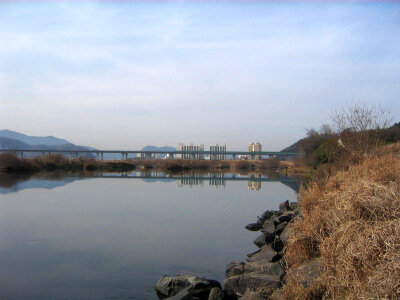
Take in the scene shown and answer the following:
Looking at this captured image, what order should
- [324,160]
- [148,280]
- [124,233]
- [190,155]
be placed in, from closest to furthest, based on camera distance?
[148,280] < [124,233] < [324,160] < [190,155]

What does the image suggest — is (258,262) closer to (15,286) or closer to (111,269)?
(111,269)

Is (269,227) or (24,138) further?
(24,138)

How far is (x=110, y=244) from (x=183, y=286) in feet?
14.2

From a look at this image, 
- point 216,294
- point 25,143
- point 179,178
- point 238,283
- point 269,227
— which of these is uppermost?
point 25,143

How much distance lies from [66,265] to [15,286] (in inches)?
60.6

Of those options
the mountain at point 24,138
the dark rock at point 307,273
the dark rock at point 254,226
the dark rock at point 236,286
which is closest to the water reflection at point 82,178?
Answer: the dark rock at point 254,226

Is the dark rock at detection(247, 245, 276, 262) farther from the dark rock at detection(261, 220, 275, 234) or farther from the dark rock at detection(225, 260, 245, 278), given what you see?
the dark rock at detection(261, 220, 275, 234)

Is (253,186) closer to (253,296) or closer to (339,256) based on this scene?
(253,296)

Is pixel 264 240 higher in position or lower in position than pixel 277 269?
lower

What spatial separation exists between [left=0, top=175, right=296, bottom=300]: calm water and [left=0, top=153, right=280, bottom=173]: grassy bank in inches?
1255

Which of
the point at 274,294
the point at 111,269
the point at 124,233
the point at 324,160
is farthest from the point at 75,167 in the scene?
the point at 274,294

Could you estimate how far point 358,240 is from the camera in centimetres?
616

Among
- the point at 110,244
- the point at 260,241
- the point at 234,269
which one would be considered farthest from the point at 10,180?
the point at 234,269

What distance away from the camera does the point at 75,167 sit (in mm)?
60344
